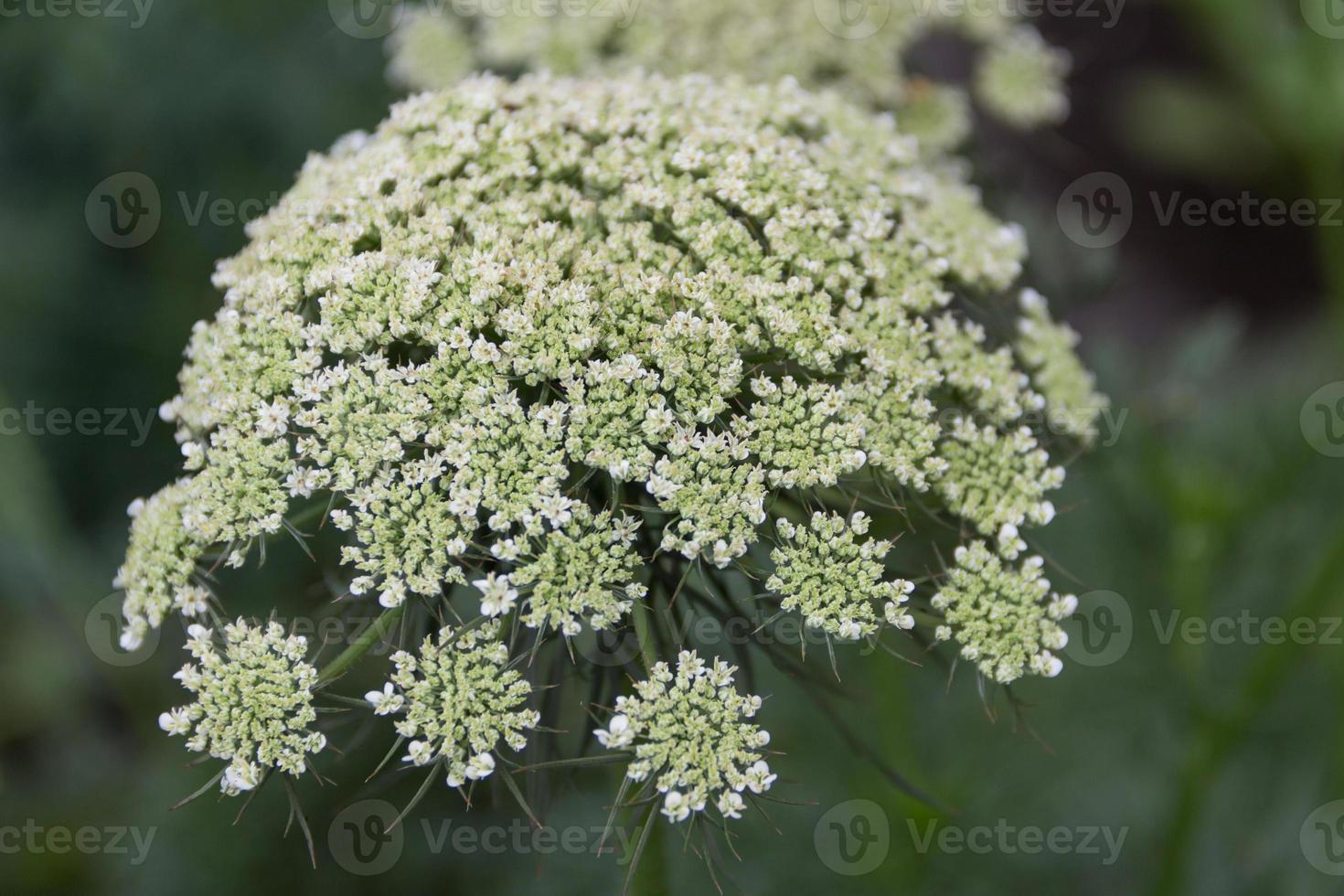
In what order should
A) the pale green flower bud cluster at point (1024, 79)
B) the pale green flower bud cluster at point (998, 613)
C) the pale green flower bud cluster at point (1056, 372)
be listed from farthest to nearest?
the pale green flower bud cluster at point (1024, 79) → the pale green flower bud cluster at point (1056, 372) → the pale green flower bud cluster at point (998, 613)

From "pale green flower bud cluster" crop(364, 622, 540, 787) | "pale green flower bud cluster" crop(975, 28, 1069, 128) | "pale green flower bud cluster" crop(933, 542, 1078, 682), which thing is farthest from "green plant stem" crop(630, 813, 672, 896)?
"pale green flower bud cluster" crop(975, 28, 1069, 128)

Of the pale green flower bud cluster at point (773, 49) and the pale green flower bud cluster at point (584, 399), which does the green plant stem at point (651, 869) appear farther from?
the pale green flower bud cluster at point (773, 49)

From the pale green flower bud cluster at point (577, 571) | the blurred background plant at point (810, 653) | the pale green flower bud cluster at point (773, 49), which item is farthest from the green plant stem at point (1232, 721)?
the pale green flower bud cluster at point (577, 571)

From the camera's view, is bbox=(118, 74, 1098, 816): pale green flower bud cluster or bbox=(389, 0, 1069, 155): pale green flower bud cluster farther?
bbox=(389, 0, 1069, 155): pale green flower bud cluster

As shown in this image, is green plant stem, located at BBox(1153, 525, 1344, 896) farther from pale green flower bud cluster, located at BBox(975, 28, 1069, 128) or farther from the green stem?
the green stem

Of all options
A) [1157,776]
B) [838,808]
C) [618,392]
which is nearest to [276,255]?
[618,392]

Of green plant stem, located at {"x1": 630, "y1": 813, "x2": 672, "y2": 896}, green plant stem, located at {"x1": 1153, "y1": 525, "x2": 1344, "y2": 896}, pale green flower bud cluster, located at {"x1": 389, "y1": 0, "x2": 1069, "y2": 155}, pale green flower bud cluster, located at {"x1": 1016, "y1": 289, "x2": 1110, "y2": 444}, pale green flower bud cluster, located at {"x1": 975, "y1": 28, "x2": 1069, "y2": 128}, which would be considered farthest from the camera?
pale green flower bud cluster, located at {"x1": 975, "y1": 28, "x2": 1069, "y2": 128}

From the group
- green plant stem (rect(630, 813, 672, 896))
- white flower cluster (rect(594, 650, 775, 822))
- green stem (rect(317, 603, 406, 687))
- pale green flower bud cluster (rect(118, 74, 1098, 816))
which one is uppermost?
pale green flower bud cluster (rect(118, 74, 1098, 816))
